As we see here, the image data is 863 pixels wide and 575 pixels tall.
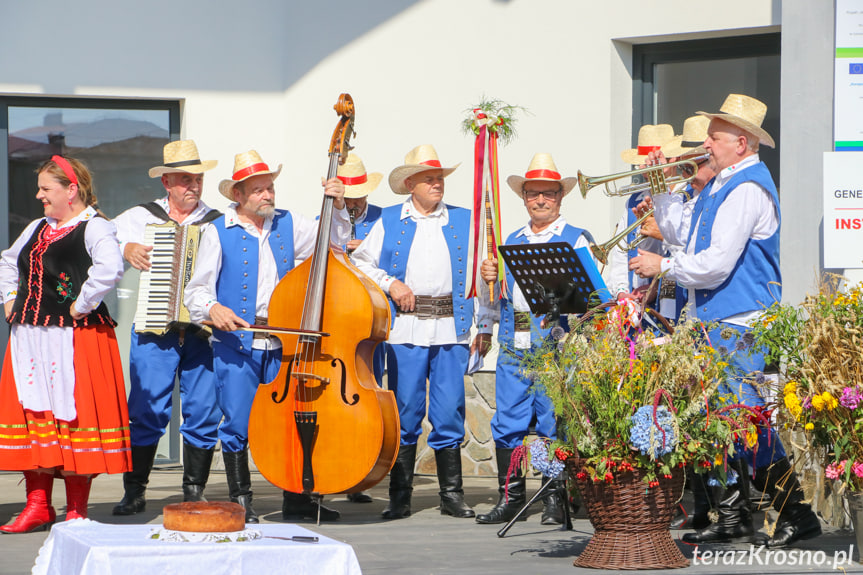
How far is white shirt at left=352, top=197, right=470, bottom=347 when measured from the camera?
19.5 feet

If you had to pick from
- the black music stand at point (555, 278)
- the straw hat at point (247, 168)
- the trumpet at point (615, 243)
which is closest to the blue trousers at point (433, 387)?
the black music stand at point (555, 278)

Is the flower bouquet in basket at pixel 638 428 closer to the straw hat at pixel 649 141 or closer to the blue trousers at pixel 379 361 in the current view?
the blue trousers at pixel 379 361

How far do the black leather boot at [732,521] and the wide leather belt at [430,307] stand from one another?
166cm

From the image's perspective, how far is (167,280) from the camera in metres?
6.00

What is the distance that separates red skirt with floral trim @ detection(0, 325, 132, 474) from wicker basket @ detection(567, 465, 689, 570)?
2230 millimetres

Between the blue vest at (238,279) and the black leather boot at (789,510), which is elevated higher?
the blue vest at (238,279)

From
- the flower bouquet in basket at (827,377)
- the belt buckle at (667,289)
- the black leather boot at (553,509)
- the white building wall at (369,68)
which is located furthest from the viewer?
the white building wall at (369,68)

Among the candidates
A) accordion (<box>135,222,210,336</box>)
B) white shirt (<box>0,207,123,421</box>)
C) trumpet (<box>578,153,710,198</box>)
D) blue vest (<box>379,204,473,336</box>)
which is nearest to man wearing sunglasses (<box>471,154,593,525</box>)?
blue vest (<box>379,204,473,336</box>)

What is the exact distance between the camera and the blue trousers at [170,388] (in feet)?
19.6

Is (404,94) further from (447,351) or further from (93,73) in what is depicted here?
(447,351)

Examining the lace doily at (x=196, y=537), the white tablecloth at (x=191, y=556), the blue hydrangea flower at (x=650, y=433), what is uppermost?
the blue hydrangea flower at (x=650, y=433)

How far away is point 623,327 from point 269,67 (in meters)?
4.71

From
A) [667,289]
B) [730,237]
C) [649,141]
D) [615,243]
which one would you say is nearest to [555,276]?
[615,243]

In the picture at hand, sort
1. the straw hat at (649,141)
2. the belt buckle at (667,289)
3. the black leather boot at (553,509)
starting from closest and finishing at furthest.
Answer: the black leather boot at (553,509) < the belt buckle at (667,289) < the straw hat at (649,141)
